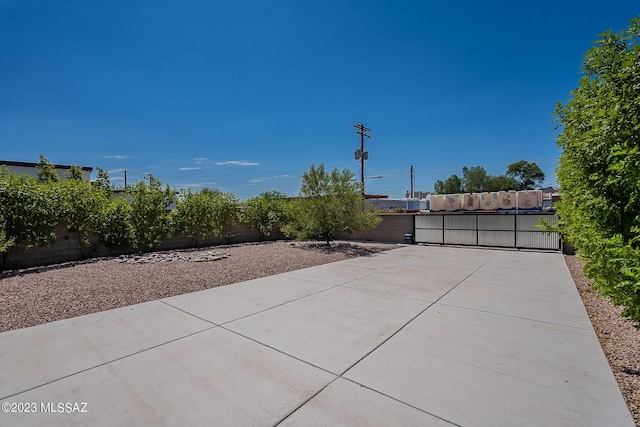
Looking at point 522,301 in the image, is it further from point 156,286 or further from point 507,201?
point 507,201

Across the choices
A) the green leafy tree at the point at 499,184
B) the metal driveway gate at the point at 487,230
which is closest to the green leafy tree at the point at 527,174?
the green leafy tree at the point at 499,184

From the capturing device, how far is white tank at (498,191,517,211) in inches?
991

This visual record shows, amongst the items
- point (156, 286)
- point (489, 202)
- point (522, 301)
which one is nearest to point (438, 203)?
point (489, 202)

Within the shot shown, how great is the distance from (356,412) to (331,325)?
5.94ft

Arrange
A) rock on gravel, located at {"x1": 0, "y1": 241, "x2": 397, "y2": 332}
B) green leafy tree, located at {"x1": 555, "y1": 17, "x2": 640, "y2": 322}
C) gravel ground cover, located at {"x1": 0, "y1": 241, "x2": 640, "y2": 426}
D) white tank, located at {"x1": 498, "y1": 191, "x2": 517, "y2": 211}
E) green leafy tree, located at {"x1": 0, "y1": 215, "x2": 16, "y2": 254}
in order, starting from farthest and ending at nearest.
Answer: white tank, located at {"x1": 498, "y1": 191, "x2": 517, "y2": 211}, green leafy tree, located at {"x1": 0, "y1": 215, "x2": 16, "y2": 254}, rock on gravel, located at {"x1": 0, "y1": 241, "x2": 397, "y2": 332}, gravel ground cover, located at {"x1": 0, "y1": 241, "x2": 640, "y2": 426}, green leafy tree, located at {"x1": 555, "y1": 17, "x2": 640, "y2": 322}

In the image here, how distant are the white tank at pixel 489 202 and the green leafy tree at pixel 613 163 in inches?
1031

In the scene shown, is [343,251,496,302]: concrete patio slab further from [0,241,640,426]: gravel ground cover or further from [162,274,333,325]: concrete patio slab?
[0,241,640,426]: gravel ground cover

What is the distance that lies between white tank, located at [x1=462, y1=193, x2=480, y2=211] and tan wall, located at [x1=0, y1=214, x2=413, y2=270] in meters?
15.5

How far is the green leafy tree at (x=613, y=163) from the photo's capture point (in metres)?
2.41

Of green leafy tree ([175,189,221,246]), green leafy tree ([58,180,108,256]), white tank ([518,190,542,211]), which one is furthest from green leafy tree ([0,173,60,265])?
white tank ([518,190,542,211])

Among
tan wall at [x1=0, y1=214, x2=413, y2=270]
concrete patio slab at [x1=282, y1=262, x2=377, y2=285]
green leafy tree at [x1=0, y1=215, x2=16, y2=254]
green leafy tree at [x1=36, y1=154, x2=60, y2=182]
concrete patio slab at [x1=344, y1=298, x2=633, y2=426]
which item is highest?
green leafy tree at [x1=36, y1=154, x2=60, y2=182]

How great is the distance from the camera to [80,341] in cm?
365

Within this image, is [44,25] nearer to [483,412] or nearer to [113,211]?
[113,211]

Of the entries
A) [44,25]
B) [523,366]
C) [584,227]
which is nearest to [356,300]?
[523,366]
